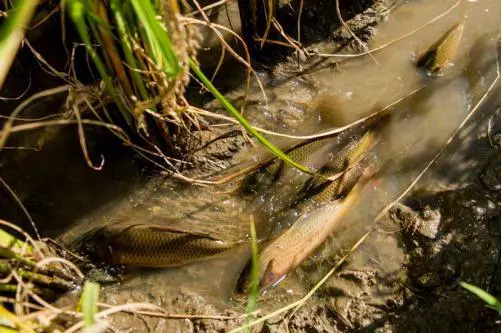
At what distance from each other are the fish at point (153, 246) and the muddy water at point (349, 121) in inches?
3.4

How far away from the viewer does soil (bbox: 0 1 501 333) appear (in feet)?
7.89

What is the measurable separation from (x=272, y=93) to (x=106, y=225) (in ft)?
4.34

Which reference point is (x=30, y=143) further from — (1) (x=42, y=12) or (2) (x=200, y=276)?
(2) (x=200, y=276)

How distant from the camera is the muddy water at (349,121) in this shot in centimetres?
258

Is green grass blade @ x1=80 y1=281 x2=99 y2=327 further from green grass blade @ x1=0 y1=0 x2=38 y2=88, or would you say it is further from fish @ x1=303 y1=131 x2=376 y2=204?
fish @ x1=303 y1=131 x2=376 y2=204

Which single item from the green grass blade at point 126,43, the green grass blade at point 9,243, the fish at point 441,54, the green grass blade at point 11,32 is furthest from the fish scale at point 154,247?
the fish at point 441,54

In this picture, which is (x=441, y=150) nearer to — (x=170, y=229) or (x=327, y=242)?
(x=327, y=242)

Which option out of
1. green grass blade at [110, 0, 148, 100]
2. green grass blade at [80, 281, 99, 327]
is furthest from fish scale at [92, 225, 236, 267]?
green grass blade at [80, 281, 99, 327]

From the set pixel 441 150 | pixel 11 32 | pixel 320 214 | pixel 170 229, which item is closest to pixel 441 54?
pixel 441 150

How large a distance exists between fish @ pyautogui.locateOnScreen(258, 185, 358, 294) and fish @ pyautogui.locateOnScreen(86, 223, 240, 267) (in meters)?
0.26

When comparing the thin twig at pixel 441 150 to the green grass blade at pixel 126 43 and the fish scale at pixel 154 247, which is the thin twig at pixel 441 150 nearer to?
the fish scale at pixel 154 247

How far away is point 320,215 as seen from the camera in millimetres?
2629

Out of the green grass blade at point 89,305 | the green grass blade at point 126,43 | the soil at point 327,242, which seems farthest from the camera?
the soil at point 327,242

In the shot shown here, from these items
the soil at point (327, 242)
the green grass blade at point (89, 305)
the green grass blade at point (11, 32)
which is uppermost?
the green grass blade at point (11, 32)
